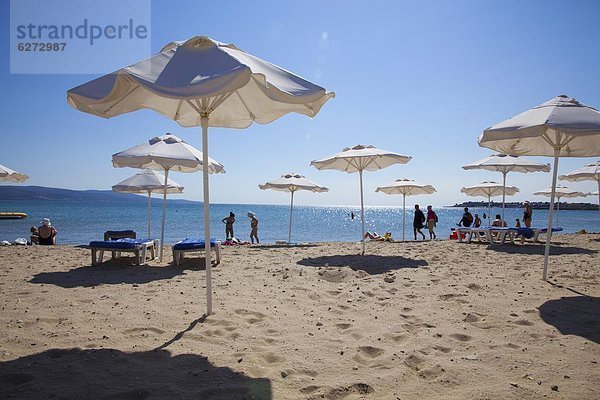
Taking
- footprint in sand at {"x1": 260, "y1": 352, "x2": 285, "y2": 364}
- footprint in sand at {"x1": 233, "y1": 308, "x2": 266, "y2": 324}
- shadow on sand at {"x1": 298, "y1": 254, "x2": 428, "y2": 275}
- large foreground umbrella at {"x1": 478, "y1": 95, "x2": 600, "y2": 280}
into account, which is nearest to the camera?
footprint in sand at {"x1": 260, "y1": 352, "x2": 285, "y2": 364}

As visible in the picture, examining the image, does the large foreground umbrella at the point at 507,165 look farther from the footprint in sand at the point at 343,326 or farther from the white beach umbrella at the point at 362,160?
the footprint in sand at the point at 343,326

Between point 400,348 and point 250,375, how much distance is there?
1.33 m

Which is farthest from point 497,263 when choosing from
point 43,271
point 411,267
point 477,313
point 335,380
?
point 43,271

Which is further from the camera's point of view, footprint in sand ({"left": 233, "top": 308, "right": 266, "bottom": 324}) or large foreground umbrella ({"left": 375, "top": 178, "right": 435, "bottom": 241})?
large foreground umbrella ({"left": 375, "top": 178, "right": 435, "bottom": 241})

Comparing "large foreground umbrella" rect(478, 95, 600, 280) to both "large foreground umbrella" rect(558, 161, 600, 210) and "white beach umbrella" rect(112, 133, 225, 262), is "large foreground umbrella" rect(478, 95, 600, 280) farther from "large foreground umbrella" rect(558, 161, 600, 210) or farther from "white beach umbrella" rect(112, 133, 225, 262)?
"large foreground umbrella" rect(558, 161, 600, 210)

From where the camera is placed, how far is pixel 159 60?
333 cm

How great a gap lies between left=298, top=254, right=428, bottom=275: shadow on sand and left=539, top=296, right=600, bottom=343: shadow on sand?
2627mm

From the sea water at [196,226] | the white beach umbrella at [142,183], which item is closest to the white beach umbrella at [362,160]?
the white beach umbrella at [142,183]

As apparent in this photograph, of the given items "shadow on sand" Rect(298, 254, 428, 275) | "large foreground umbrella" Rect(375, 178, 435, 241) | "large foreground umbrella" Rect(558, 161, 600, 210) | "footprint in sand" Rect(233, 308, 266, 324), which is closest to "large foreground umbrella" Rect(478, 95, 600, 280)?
"shadow on sand" Rect(298, 254, 428, 275)

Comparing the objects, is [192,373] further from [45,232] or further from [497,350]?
[45,232]

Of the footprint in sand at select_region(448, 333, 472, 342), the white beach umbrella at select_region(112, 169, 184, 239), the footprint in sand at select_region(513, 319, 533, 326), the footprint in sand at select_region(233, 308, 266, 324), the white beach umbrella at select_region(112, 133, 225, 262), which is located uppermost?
the white beach umbrella at select_region(112, 133, 225, 262)

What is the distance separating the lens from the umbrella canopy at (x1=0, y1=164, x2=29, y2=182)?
1102cm

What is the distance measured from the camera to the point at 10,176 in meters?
11.2

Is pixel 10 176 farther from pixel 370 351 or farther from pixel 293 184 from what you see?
pixel 370 351
